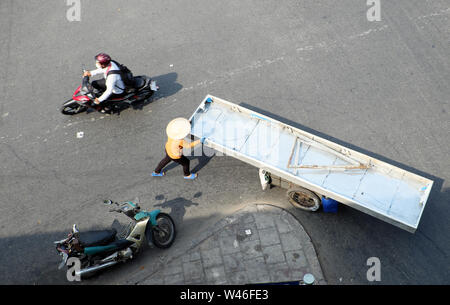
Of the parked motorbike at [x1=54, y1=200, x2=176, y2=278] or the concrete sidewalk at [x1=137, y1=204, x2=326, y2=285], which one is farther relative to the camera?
the concrete sidewalk at [x1=137, y1=204, x2=326, y2=285]

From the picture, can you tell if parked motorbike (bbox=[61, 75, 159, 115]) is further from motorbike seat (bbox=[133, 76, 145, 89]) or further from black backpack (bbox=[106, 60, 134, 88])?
black backpack (bbox=[106, 60, 134, 88])

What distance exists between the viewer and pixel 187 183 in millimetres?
8359

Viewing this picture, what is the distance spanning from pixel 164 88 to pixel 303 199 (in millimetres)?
4620

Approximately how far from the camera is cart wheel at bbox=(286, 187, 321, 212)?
734cm

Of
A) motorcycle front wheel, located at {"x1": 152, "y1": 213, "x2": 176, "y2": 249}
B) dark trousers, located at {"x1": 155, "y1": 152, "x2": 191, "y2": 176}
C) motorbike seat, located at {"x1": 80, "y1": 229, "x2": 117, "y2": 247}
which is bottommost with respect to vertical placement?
motorcycle front wheel, located at {"x1": 152, "y1": 213, "x2": 176, "y2": 249}

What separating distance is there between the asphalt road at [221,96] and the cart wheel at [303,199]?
203 millimetres

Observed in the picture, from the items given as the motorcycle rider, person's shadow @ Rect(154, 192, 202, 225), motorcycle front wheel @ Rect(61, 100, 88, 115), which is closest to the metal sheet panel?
person's shadow @ Rect(154, 192, 202, 225)

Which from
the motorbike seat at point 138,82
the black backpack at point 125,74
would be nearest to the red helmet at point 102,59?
the black backpack at point 125,74

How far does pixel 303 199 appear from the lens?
769 centimetres

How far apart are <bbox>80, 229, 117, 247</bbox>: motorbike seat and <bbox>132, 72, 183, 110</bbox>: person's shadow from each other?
382 centimetres

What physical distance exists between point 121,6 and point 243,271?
28.5 feet

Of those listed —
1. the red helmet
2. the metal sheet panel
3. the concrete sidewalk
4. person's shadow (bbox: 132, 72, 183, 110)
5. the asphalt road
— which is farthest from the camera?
person's shadow (bbox: 132, 72, 183, 110)
